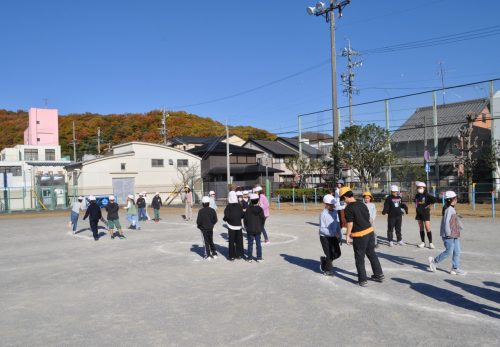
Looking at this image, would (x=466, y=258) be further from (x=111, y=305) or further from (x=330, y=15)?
(x=330, y=15)

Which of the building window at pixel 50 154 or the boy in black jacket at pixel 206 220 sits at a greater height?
the building window at pixel 50 154

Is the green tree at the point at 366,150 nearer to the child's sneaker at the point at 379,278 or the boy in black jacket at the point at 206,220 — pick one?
the boy in black jacket at the point at 206,220

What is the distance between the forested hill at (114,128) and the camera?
208 ft

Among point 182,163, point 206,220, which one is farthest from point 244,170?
point 206,220

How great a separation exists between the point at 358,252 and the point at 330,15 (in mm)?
22115

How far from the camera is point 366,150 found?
25.2 metres

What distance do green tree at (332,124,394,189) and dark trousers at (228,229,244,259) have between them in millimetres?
16686

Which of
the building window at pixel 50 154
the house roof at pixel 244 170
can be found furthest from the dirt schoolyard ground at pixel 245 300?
the building window at pixel 50 154

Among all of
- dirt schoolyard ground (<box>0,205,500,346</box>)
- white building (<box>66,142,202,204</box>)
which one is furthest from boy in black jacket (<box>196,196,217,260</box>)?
white building (<box>66,142,202,204</box>)

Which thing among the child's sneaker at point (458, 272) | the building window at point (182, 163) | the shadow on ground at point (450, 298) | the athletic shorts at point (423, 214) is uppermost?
the building window at point (182, 163)

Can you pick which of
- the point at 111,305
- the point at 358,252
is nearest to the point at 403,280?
the point at 358,252

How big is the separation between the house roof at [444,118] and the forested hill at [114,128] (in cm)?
3128

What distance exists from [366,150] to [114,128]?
51.1 metres

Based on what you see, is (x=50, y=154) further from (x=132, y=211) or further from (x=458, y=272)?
(x=458, y=272)
